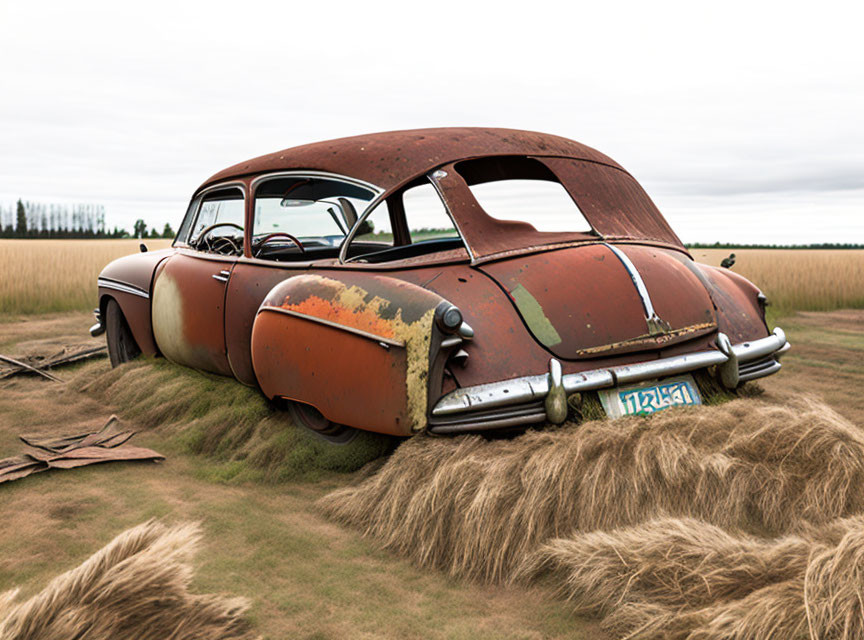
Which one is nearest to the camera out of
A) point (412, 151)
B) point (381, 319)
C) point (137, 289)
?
point (381, 319)

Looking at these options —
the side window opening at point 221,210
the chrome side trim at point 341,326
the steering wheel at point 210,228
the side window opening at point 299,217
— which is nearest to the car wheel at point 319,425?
the chrome side trim at point 341,326

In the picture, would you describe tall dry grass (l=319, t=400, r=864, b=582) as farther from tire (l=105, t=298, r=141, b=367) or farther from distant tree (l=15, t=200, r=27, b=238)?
distant tree (l=15, t=200, r=27, b=238)

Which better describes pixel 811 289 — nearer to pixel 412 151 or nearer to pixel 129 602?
pixel 412 151

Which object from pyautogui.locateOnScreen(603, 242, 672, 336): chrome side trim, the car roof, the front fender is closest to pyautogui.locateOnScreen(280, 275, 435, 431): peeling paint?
the car roof

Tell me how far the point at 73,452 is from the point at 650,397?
2934 millimetres

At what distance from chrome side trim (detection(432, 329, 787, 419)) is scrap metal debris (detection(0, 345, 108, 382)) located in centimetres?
429

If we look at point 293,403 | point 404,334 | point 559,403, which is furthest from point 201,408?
point 559,403

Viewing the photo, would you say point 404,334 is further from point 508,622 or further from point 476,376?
point 508,622

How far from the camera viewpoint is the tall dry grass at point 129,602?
1632 mm

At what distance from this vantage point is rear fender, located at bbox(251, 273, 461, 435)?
9.18 ft

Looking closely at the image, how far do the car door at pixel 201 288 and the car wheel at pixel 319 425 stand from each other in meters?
A: 0.85

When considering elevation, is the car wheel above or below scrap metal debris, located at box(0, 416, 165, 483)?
above

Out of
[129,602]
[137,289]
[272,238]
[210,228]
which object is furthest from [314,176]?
[129,602]

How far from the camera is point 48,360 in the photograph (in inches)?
250
